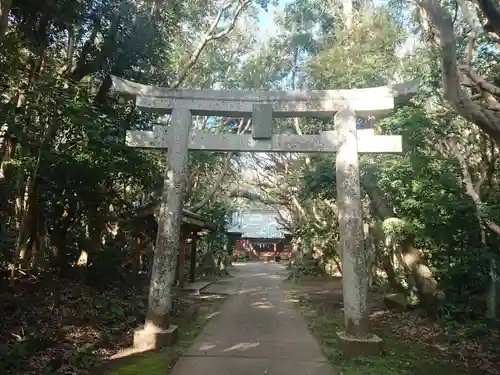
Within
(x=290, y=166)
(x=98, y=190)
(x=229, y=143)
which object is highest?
(x=290, y=166)

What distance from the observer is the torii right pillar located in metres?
6.63

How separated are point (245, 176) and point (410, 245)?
827 inches

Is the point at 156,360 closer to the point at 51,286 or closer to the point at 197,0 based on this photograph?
the point at 51,286

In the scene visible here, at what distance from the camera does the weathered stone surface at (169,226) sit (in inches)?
275

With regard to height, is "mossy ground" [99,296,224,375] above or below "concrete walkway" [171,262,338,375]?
above

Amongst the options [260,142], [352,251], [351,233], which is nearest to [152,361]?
[352,251]

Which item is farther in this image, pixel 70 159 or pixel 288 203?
pixel 288 203

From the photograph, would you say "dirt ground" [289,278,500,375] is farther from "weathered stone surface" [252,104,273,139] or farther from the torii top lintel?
the torii top lintel

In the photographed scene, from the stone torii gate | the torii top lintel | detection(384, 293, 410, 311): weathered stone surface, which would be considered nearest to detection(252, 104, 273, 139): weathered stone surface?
the stone torii gate

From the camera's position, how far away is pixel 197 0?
12664 millimetres

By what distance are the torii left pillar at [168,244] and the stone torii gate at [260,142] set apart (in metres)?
0.02

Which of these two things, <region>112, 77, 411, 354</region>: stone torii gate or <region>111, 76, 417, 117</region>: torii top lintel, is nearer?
<region>112, 77, 411, 354</region>: stone torii gate

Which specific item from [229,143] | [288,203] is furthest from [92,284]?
[288,203]

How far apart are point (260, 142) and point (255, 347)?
362 cm
